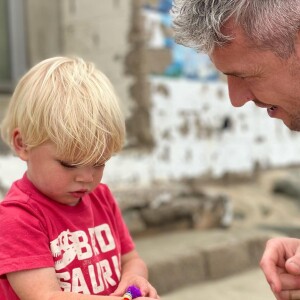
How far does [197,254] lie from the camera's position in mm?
3830

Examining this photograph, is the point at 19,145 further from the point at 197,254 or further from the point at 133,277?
the point at 197,254

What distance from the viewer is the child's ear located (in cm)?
172

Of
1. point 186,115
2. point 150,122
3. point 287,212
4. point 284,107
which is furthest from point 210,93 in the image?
point 284,107

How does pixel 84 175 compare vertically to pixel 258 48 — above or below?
below

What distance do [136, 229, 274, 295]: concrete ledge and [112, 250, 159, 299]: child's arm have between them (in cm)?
155

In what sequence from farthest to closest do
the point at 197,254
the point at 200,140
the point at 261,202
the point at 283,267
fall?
the point at 261,202 < the point at 200,140 < the point at 197,254 < the point at 283,267

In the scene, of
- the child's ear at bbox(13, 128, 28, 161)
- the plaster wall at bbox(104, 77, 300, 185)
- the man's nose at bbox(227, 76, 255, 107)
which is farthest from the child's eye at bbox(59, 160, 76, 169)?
the plaster wall at bbox(104, 77, 300, 185)

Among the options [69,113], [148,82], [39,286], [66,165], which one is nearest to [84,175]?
[66,165]

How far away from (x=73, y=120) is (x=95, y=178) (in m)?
0.18

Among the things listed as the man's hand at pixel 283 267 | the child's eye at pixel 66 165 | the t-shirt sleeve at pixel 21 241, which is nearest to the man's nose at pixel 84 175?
the child's eye at pixel 66 165

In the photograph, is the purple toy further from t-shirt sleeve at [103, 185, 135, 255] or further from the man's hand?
the man's hand

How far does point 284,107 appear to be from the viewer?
1.82 metres

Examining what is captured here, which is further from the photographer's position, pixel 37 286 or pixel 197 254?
pixel 197 254

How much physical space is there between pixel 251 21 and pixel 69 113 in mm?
547
